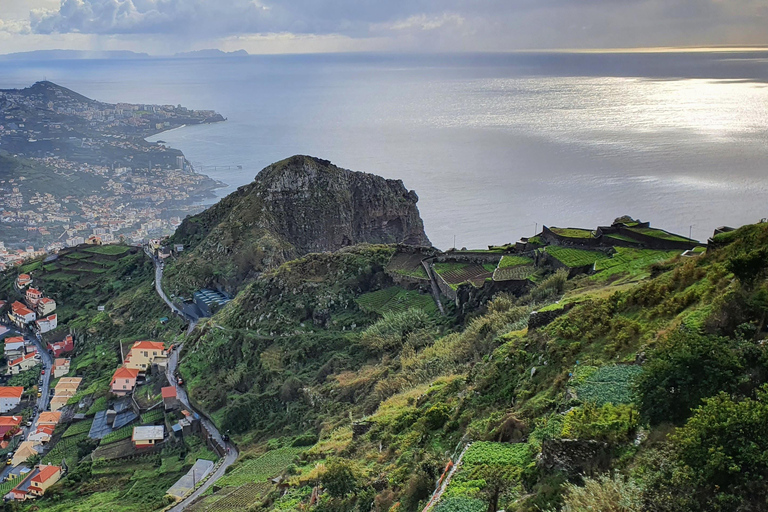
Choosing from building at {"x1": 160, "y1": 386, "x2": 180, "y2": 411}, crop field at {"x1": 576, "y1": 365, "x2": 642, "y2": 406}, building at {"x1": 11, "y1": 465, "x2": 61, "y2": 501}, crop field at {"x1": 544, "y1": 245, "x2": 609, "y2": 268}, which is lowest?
building at {"x1": 11, "y1": 465, "x2": 61, "y2": 501}

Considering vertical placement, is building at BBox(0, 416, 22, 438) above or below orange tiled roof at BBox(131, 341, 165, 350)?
below

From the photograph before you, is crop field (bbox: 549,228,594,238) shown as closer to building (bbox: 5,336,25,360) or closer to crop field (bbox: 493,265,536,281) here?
crop field (bbox: 493,265,536,281)

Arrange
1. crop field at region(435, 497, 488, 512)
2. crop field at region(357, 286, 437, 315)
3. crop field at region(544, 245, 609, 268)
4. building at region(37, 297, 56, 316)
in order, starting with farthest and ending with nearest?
building at region(37, 297, 56, 316)
crop field at region(357, 286, 437, 315)
crop field at region(544, 245, 609, 268)
crop field at region(435, 497, 488, 512)

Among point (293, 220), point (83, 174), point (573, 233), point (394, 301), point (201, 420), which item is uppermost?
point (573, 233)

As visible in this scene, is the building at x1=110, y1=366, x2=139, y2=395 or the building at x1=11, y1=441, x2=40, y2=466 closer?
the building at x1=11, y1=441, x2=40, y2=466

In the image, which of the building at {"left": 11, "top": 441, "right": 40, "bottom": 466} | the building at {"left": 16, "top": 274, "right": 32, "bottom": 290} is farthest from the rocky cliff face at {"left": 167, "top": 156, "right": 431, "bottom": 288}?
the building at {"left": 16, "top": 274, "right": 32, "bottom": 290}

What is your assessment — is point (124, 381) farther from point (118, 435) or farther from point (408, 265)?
point (408, 265)

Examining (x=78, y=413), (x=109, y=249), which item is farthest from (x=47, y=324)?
(x=78, y=413)
